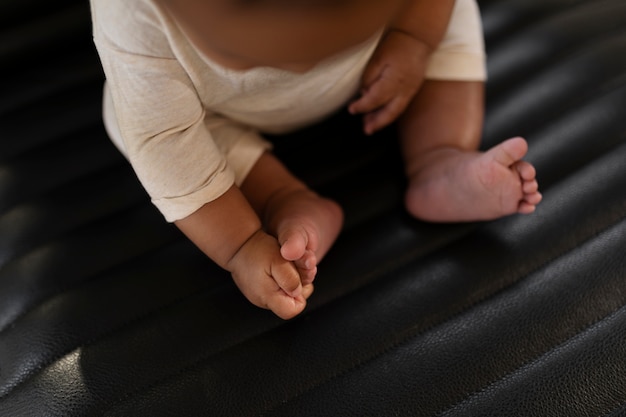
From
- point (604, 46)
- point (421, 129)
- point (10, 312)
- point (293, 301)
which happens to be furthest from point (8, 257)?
point (604, 46)

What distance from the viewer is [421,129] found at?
29.5 inches

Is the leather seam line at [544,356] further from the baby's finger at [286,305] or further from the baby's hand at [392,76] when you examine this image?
the baby's hand at [392,76]

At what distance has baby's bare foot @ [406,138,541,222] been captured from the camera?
0.65m

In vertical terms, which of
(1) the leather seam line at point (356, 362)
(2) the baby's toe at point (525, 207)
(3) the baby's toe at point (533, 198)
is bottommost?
(1) the leather seam line at point (356, 362)

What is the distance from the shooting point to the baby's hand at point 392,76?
0.72 m

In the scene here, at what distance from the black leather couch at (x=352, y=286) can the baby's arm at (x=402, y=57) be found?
0.19 ft

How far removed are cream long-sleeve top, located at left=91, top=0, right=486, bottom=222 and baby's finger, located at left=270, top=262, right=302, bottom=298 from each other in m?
0.10

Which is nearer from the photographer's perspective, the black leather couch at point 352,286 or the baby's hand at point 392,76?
the black leather couch at point 352,286

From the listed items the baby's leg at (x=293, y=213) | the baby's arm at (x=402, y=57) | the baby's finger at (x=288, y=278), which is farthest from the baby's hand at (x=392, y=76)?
the baby's finger at (x=288, y=278)

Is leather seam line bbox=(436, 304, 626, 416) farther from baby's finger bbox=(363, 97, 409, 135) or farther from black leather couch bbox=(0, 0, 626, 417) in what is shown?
baby's finger bbox=(363, 97, 409, 135)

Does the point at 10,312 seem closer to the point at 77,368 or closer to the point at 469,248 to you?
the point at 77,368

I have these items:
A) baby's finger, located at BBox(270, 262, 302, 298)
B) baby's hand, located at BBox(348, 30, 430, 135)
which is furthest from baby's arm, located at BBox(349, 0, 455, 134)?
baby's finger, located at BBox(270, 262, 302, 298)

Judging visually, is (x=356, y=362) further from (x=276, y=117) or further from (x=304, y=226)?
(x=276, y=117)

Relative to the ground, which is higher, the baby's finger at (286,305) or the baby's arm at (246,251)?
the baby's arm at (246,251)
